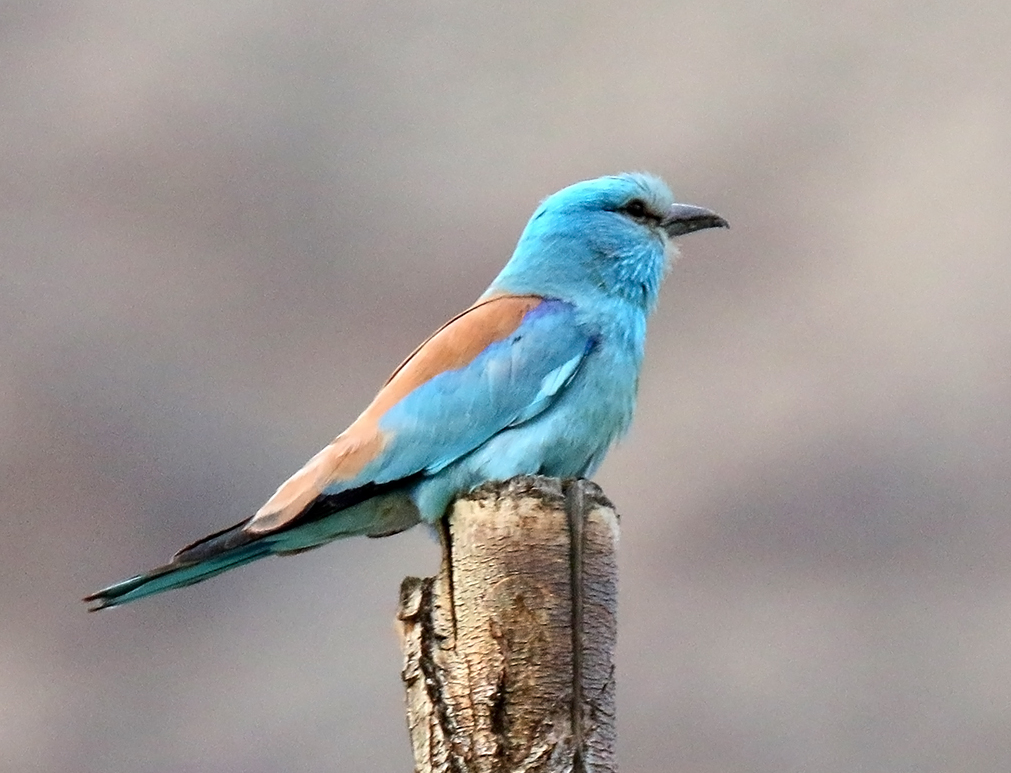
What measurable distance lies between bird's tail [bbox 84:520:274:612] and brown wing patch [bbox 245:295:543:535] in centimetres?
4

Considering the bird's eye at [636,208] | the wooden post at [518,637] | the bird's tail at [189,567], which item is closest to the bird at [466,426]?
the bird's tail at [189,567]

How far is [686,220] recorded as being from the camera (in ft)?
9.90

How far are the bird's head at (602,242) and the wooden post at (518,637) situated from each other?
0.96 metres


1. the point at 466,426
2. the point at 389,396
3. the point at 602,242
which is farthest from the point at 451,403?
the point at 602,242

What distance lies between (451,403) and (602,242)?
1.91 ft

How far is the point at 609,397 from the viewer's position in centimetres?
250

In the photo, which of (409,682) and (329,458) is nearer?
(409,682)

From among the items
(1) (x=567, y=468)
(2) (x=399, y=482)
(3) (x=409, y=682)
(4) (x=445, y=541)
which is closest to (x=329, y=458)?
(2) (x=399, y=482)

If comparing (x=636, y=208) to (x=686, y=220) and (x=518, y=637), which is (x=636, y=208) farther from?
(x=518, y=637)

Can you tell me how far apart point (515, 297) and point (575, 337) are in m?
0.20

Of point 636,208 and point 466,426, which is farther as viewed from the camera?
point 636,208

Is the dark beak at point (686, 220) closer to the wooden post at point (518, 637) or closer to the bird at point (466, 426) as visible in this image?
the bird at point (466, 426)

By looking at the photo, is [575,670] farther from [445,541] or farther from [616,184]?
[616,184]

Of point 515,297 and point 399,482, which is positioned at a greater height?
point 515,297
